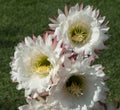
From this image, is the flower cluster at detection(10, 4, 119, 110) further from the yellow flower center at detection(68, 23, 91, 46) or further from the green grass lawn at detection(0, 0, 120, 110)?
the green grass lawn at detection(0, 0, 120, 110)

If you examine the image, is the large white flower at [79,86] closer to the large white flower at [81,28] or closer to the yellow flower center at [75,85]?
the yellow flower center at [75,85]

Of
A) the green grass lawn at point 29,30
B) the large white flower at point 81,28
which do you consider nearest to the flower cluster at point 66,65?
the large white flower at point 81,28

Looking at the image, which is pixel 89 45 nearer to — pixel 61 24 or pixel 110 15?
pixel 61 24

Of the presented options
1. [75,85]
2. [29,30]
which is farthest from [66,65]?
[29,30]

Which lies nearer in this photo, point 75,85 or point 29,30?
point 75,85

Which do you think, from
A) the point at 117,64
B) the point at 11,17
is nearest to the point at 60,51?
the point at 117,64

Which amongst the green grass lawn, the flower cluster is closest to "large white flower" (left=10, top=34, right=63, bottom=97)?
the flower cluster

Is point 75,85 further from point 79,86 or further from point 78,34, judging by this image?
point 78,34
